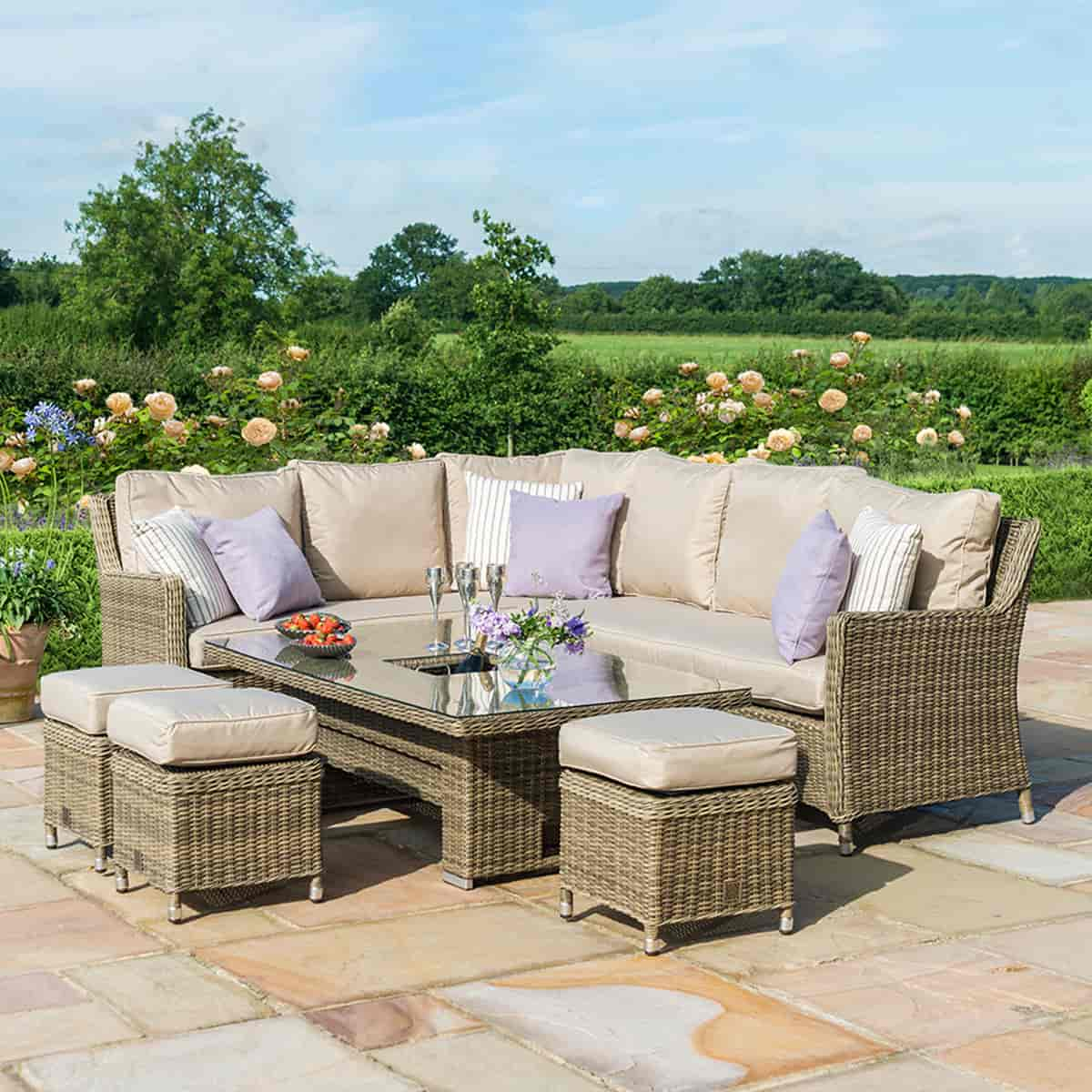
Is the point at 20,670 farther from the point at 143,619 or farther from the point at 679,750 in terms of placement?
the point at 679,750

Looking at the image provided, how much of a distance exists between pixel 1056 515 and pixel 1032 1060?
7.07 m

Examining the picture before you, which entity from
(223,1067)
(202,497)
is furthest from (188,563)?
(223,1067)

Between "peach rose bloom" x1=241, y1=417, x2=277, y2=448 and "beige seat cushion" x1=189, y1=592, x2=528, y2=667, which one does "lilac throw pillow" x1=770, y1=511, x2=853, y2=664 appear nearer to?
"beige seat cushion" x1=189, y1=592, x2=528, y2=667

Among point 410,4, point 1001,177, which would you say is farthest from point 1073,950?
point 1001,177

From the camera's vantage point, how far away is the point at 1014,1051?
111 inches

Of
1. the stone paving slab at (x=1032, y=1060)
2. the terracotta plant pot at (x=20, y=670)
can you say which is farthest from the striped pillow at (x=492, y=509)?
the stone paving slab at (x=1032, y=1060)

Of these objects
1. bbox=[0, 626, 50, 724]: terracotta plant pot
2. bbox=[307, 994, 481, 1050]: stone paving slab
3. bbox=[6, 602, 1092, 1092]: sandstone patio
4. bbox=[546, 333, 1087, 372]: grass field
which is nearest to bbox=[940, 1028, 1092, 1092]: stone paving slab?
bbox=[6, 602, 1092, 1092]: sandstone patio

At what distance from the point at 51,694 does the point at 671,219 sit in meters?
17.8

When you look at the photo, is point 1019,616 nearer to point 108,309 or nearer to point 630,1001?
point 630,1001

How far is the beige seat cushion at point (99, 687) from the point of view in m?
4.02

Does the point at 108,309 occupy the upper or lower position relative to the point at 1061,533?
upper

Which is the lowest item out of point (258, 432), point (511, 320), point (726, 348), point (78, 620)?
point (78, 620)

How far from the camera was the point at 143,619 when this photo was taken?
17.4 ft

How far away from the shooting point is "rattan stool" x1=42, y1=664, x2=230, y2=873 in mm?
4027
